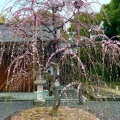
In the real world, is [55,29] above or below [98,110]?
above

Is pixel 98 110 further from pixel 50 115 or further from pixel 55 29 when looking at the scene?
pixel 55 29

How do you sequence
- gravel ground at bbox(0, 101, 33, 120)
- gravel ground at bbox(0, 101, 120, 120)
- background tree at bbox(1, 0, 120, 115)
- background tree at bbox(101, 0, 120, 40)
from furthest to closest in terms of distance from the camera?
background tree at bbox(101, 0, 120, 40) → gravel ground at bbox(0, 101, 33, 120) → gravel ground at bbox(0, 101, 120, 120) → background tree at bbox(1, 0, 120, 115)

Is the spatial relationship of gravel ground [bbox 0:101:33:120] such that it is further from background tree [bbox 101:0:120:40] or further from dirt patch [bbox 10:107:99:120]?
background tree [bbox 101:0:120:40]

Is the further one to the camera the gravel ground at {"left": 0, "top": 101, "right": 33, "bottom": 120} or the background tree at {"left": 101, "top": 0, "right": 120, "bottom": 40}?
the background tree at {"left": 101, "top": 0, "right": 120, "bottom": 40}

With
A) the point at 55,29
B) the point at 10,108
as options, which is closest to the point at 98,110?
the point at 10,108

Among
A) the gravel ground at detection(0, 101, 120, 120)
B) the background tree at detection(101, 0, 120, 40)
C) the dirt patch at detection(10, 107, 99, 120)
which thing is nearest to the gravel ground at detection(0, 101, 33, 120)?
the gravel ground at detection(0, 101, 120, 120)

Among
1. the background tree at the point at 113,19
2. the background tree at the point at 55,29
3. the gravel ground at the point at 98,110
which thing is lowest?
the gravel ground at the point at 98,110

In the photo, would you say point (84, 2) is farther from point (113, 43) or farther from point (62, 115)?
point (62, 115)

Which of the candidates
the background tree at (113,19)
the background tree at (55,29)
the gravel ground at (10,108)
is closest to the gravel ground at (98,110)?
the gravel ground at (10,108)

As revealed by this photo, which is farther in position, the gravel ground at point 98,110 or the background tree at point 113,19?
the background tree at point 113,19

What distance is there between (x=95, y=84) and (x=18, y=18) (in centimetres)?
162

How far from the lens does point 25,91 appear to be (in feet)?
34.4

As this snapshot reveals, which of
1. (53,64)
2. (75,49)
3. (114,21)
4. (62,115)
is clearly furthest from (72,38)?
(114,21)

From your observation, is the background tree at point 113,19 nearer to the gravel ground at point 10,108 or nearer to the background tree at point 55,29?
the gravel ground at point 10,108
